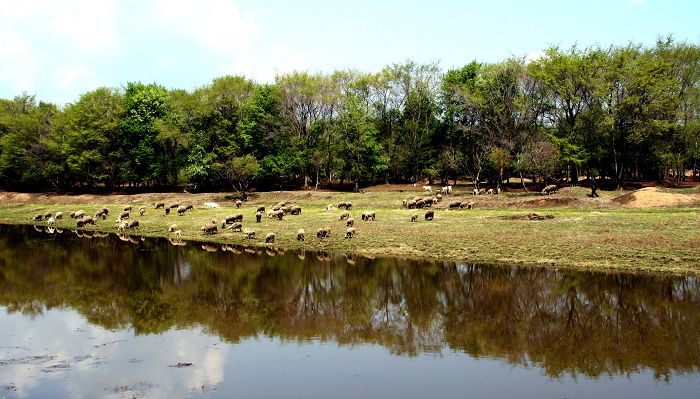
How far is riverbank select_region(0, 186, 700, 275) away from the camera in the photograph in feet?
115

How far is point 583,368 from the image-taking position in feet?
61.0

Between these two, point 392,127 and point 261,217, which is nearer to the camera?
point 261,217

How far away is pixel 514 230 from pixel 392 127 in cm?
5646

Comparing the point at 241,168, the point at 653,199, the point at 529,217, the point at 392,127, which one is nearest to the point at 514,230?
the point at 529,217

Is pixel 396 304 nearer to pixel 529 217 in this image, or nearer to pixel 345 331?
pixel 345 331

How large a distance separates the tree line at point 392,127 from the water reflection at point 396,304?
42.3 metres

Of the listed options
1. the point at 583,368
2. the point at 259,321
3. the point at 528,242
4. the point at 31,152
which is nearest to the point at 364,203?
the point at 528,242

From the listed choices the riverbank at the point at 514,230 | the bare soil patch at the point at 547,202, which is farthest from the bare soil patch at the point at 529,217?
the bare soil patch at the point at 547,202

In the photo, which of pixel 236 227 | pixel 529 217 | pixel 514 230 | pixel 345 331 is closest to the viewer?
pixel 345 331

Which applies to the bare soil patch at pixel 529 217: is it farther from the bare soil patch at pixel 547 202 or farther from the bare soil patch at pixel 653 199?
the bare soil patch at pixel 653 199

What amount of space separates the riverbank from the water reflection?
265 cm

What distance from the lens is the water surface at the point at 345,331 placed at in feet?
57.0

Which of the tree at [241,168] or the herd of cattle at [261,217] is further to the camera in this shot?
the tree at [241,168]

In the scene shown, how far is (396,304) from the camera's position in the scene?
27.3m
